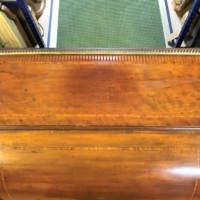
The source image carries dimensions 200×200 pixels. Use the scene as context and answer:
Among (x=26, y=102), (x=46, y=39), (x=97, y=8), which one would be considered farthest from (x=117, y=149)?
→ (x=97, y=8)

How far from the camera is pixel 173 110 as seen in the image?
1064 millimetres

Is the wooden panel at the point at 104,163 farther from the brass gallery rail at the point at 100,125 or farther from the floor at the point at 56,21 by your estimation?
the floor at the point at 56,21

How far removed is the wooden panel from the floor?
1220mm

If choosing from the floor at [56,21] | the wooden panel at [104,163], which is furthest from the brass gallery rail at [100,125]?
the floor at [56,21]

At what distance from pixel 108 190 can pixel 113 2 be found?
5.64 feet

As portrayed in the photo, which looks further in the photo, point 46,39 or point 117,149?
point 46,39

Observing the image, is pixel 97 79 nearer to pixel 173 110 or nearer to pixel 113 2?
pixel 173 110

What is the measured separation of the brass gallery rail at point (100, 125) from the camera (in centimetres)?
98

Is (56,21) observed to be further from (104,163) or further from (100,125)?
(104,163)

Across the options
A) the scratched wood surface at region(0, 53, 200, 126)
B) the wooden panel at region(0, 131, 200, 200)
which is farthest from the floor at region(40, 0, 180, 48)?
the wooden panel at region(0, 131, 200, 200)

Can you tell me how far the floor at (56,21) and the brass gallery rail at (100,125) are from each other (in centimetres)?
94

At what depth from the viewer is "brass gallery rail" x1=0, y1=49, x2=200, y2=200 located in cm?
98

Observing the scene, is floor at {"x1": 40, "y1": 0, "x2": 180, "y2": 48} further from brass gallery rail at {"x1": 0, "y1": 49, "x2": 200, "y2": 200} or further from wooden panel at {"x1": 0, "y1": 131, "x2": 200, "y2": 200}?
wooden panel at {"x1": 0, "y1": 131, "x2": 200, "y2": 200}

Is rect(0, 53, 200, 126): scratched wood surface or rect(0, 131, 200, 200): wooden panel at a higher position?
rect(0, 53, 200, 126): scratched wood surface
